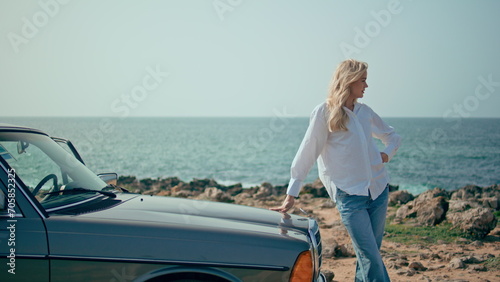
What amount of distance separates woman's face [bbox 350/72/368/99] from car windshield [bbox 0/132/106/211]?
7.12ft

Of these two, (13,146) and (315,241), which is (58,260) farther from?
(315,241)

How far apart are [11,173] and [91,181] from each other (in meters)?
0.91

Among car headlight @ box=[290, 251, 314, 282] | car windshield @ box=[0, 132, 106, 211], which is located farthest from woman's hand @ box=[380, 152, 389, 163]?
car windshield @ box=[0, 132, 106, 211]

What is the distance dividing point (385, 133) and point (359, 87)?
65 cm

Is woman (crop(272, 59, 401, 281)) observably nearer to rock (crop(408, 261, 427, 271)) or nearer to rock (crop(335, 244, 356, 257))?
rock (crop(408, 261, 427, 271))

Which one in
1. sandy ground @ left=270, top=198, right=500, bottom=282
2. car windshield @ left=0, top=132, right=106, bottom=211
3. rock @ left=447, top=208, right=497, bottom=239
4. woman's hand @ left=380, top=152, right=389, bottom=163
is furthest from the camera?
rock @ left=447, top=208, right=497, bottom=239

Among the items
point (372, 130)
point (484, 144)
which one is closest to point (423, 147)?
point (484, 144)

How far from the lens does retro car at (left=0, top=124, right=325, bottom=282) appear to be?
2.87 m

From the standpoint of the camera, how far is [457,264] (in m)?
6.38

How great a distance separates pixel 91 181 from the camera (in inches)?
158

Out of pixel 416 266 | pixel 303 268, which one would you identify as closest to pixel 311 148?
pixel 303 268

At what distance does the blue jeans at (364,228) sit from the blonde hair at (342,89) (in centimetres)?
56

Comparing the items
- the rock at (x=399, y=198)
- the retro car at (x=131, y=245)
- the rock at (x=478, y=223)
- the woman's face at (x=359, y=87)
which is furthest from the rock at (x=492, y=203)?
the retro car at (x=131, y=245)

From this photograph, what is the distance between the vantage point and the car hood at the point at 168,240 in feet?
9.54
